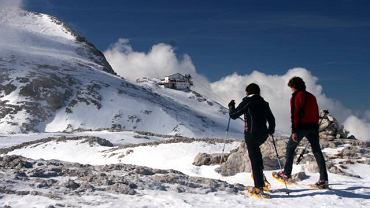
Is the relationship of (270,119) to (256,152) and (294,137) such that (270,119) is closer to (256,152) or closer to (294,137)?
(256,152)

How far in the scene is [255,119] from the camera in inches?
500

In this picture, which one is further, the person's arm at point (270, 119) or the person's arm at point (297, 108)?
the person's arm at point (297, 108)

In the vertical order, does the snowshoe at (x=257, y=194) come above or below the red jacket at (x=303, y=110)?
below

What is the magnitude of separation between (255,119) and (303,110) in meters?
1.68

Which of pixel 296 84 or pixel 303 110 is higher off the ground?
pixel 296 84

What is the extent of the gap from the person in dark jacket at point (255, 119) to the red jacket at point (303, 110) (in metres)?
1.01

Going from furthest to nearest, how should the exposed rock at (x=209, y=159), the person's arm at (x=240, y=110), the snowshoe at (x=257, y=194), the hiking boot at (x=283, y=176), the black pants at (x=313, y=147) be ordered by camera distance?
the exposed rock at (x=209, y=159)
the hiking boot at (x=283, y=176)
the black pants at (x=313, y=147)
the snowshoe at (x=257, y=194)
the person's arm at (x=240, y=110)

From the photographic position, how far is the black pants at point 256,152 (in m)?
12.8

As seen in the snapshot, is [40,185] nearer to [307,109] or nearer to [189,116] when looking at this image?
[307,109]

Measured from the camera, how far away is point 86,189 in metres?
12.1

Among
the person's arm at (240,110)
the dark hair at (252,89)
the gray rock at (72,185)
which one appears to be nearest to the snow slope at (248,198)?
the gray rock at (72,185)

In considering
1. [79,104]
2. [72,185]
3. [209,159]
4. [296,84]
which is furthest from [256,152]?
[79,104]

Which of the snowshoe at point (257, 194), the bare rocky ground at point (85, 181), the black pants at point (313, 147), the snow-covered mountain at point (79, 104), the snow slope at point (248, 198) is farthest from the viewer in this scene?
the snow-covered mountain at point (79, 104)

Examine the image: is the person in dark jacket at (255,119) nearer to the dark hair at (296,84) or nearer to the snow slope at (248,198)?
the snow slope at (248,198)
